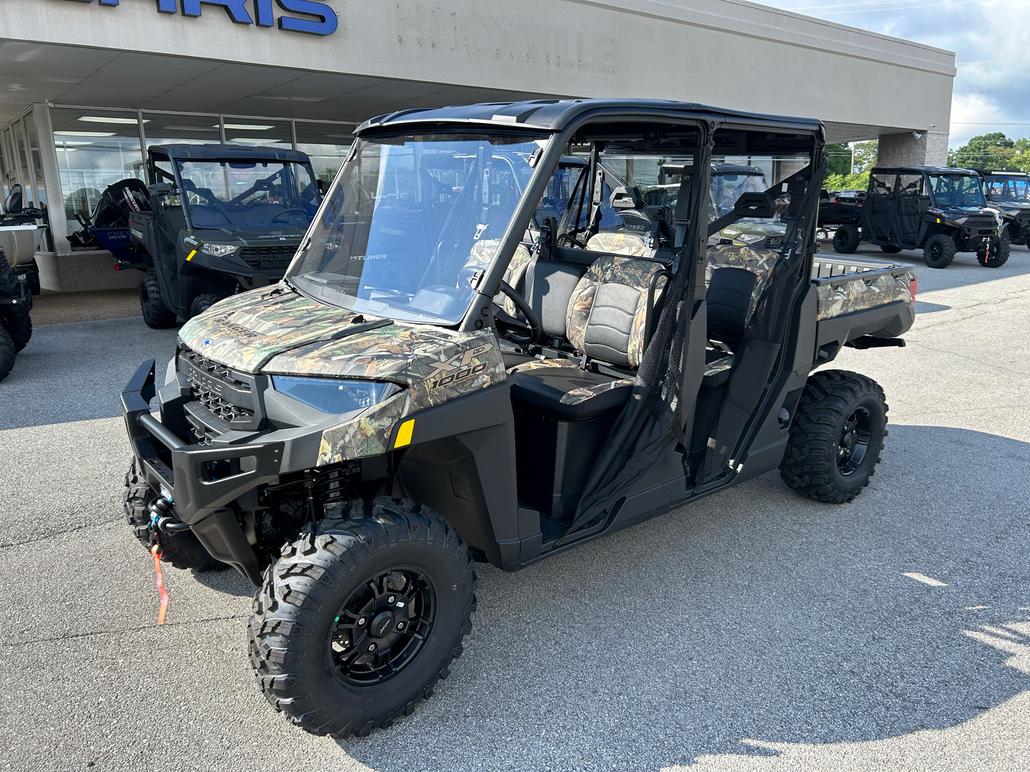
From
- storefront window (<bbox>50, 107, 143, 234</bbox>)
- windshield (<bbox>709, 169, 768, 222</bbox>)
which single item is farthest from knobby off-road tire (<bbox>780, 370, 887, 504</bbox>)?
storefront window (<bbox>50, 107, 143, 234</bbox>)

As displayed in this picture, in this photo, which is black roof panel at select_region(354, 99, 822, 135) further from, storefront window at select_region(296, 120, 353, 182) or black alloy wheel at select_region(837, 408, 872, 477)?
storefront window at select_region(296, 120, 353, 182)

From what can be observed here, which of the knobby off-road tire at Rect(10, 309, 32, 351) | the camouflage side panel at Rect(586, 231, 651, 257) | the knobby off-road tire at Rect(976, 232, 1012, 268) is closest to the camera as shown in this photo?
the camouflage side panel at Rect(586, 231, 651, 257)

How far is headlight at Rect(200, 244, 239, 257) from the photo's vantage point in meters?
8.66

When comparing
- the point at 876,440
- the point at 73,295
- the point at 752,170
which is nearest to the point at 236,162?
the point at 73,295

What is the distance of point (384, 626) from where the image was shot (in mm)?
2633

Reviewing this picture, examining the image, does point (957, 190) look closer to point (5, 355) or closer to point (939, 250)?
point (939, 250)

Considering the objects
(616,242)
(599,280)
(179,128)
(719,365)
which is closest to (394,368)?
(599,280)

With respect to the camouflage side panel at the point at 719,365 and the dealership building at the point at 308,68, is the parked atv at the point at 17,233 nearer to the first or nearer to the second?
the dealership building at the point at 308,68

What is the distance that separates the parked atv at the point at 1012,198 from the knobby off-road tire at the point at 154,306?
18237 mm

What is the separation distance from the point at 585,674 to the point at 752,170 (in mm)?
2847

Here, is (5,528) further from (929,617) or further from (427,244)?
(929,617)

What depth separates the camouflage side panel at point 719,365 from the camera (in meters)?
3.83

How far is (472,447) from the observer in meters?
2.70

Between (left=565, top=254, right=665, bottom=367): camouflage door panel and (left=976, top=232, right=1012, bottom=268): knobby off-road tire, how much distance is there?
15.6 metres
